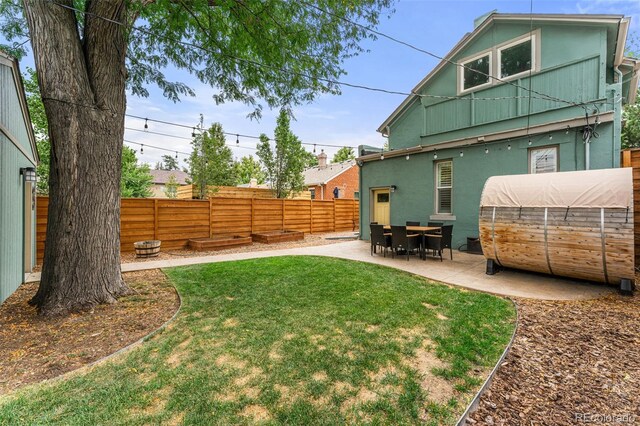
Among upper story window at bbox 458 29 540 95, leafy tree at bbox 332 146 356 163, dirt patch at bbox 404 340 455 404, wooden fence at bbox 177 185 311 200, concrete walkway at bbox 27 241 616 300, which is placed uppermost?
leafy tree at bbox 332 146 356 163

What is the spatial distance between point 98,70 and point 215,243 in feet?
22.0

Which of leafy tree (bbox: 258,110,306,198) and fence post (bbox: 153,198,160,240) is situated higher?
leafy tree (bbox: 258,110,306,198)

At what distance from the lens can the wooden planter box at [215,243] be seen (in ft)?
32.6

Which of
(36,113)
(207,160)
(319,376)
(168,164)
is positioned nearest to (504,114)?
(319,376)

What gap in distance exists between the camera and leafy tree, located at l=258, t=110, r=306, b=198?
16688mm

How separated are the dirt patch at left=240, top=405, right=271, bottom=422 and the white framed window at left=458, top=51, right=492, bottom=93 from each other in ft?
33.2

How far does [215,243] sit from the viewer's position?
10211 mm

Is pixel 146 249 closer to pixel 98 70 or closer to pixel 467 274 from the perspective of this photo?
pixel 98 70

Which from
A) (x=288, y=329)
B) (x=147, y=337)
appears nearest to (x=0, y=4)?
(x=147, y=337)

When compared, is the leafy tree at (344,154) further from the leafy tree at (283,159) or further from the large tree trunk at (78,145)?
the large tree trunk at (78,145)

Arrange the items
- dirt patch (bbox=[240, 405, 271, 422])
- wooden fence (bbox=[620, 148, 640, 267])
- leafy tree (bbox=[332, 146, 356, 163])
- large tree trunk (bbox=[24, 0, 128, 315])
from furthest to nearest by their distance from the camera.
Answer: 1. leafy tree (bbox=[332, 146, 356, 163])
2. wooden fence (bbox=[620, 148, 640, 267])
3. large tree trunk (bbox=[24, 0, 128, 315])
4. dirt patch (bbox=[240, 405, 271, 422])

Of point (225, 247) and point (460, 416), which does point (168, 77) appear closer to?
point (225, 247)

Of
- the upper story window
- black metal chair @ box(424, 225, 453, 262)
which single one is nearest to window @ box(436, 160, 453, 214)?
black metal chair @ box(424, 225, 453, 262)

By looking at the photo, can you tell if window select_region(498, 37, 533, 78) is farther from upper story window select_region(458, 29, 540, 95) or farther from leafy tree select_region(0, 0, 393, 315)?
leafy tree select_region(0, 0, 393, 315)
